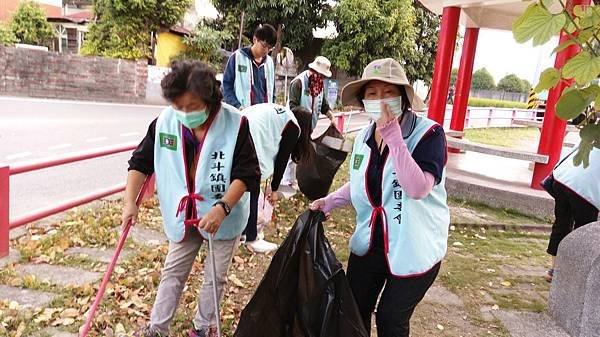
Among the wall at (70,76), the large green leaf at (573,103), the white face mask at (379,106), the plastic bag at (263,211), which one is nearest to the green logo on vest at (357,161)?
the white face mask at (379,106)

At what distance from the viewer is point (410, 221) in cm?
201

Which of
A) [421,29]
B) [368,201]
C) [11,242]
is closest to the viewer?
[368,201]

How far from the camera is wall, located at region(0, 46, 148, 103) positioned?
575 inches

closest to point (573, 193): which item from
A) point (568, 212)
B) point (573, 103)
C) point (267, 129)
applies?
point (568, 212)

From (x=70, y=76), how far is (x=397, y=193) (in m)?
15.7

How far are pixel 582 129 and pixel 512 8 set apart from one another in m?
8.04

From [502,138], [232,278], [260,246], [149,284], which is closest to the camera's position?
[149,284]

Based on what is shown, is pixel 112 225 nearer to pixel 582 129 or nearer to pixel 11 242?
pixel 11 242

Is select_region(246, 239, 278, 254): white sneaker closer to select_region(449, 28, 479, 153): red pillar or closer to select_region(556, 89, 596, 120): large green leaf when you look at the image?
select_region(556, 89, 596, 120): large green leaf

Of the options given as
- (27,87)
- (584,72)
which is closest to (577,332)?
(584,72)

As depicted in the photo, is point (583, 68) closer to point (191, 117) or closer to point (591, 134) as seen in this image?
point (591, 134)

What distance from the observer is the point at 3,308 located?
2.91 metres

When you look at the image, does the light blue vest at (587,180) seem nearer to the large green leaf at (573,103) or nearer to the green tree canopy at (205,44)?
the large green leaf at (573,103)

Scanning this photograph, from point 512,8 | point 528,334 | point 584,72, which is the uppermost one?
point 512,8
